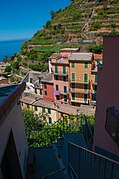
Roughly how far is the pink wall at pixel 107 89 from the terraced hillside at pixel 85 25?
104ft

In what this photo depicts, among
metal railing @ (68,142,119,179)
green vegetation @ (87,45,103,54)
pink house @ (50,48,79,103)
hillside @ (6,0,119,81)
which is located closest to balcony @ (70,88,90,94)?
pink house @ (50,48,79,103)

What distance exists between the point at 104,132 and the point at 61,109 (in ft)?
53.2

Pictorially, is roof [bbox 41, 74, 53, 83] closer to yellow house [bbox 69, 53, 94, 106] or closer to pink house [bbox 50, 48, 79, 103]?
pink house [bbox 50, 48, 79, 103]

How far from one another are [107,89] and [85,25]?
134ft

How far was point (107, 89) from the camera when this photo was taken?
459 centimetres

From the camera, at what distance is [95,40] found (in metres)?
36.5

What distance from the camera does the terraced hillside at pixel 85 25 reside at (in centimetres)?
3847

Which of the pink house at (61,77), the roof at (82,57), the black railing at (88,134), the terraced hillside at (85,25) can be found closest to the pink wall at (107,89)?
the black railing at (88,134)

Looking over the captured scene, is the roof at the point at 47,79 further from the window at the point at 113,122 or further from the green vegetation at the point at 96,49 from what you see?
the window at the point at 113,122

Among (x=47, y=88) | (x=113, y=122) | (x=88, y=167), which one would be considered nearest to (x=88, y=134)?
(x=113, y=122)

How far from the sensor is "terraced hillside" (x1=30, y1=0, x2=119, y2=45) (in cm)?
3847

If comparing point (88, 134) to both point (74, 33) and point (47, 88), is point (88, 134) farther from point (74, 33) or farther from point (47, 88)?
point (74, 33)

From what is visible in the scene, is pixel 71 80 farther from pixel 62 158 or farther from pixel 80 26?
pixel 80 26

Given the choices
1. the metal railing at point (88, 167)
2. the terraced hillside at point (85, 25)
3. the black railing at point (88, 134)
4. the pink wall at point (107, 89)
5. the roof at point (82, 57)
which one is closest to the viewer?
the metal railing at point (88, 167)
